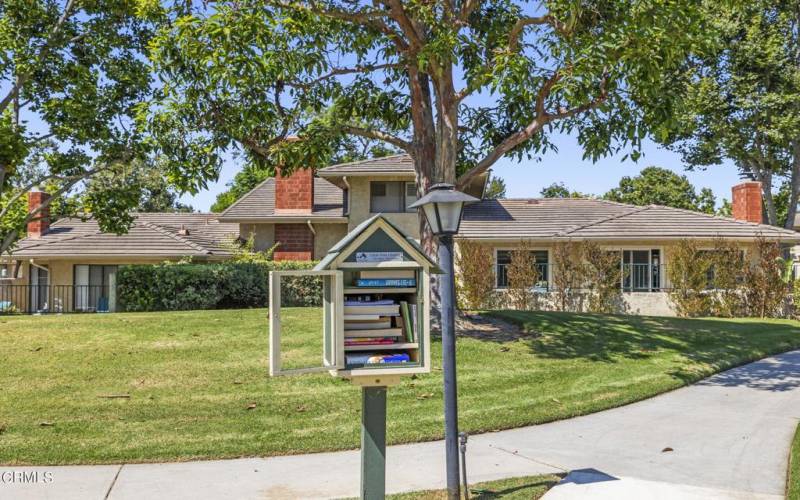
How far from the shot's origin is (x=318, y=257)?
25.6 meters

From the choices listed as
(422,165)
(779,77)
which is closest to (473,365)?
(422,165)

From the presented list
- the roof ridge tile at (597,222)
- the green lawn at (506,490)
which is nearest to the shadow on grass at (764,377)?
the green lawn at (506,490)

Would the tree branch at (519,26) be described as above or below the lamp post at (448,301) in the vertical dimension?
above

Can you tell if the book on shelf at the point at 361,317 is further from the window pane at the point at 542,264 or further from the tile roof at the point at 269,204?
the tile roof at the point at 269,204

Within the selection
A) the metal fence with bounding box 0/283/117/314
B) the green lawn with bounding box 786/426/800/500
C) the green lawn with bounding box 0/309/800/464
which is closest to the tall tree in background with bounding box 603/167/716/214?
the green lawn with bounding box 0/309/800/464

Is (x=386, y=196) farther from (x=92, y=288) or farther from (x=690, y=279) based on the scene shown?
(x=92, y=288)

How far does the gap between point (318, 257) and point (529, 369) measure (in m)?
15.9

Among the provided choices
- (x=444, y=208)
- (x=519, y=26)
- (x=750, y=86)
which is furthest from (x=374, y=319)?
(x=750, y=86)

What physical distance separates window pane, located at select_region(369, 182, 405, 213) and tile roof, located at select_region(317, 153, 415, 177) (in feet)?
2.43

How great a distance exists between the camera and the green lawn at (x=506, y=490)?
5.57m

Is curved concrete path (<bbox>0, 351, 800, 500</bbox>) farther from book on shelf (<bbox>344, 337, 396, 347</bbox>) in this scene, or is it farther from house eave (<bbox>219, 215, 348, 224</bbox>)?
house eave (<bbox>219, 215, 348, 224</bbox>)

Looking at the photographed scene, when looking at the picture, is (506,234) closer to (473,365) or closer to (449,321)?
(473,365)

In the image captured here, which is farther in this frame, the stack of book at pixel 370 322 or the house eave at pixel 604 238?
the house eave at pixel 604 238

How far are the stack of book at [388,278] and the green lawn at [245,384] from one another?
3.05 metres
